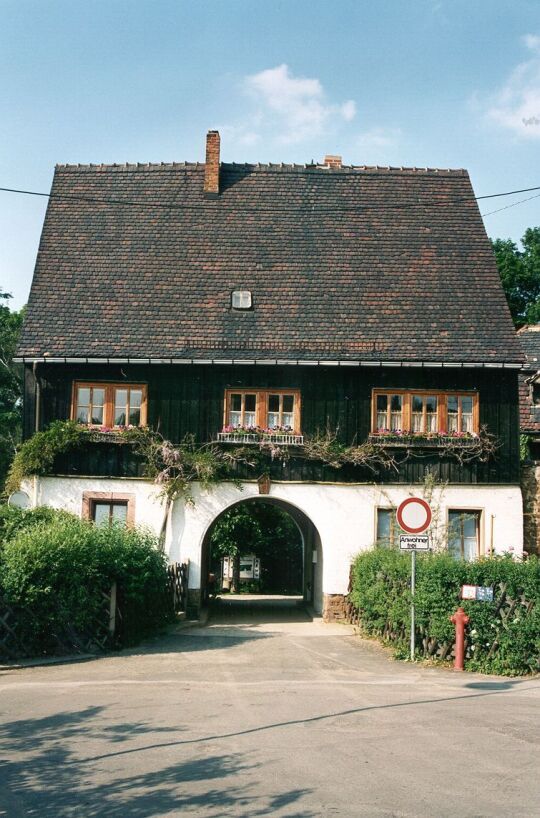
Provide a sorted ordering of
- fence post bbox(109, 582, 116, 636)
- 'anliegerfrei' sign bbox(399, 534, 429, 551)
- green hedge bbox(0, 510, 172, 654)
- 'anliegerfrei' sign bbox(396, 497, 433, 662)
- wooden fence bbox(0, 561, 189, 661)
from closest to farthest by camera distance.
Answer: wooden fence bbox(0, 561, 189, 661)
green hedge bbox(0, 510, 172, 654)
'anliegerfrei' sign bbox(399, 534, 429, 551)
'anliegerfrei' sign bbox(396, 497, 433, 662)
fence post bbox(109, 582, 116, 636)

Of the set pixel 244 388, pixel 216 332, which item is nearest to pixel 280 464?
pixel 244 388

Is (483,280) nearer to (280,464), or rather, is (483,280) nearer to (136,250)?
(280,464)

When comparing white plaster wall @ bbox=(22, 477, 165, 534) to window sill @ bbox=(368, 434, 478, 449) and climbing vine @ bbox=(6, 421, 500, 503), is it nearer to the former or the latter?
climbing vine @ bbox=(6, 421, 500, 503)

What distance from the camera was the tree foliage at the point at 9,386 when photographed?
135 ft

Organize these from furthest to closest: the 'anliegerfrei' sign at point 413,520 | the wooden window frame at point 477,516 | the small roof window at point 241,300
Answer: the small roof window at point 241,300
the wooden window frame at point 477,516
the 'anliegerfrei' sign at point 413,520

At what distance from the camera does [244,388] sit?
74.8ft

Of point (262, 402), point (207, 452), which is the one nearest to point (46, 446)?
point (207, 452)

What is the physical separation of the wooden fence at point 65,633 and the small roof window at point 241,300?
331 inches

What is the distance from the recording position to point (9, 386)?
140 feet

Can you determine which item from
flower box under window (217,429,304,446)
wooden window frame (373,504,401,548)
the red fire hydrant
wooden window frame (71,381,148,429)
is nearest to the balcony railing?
flower box under window (217,429,304,446)

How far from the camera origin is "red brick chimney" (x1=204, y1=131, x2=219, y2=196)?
2592cm

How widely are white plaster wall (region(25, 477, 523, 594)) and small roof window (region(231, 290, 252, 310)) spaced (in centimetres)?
441

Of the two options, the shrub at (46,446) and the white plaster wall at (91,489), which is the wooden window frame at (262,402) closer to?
the white plaster wall at (91,489)

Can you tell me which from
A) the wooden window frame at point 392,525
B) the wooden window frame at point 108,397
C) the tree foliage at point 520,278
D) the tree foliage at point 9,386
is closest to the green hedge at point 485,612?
the wooden window frame at point 392,525
